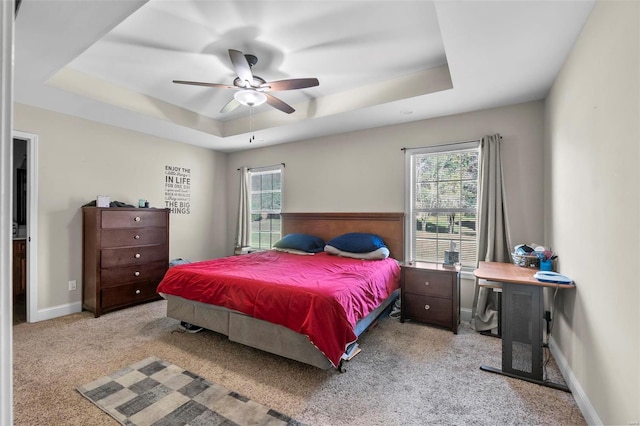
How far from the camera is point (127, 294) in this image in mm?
3816

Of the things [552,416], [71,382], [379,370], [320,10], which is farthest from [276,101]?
[552,416]

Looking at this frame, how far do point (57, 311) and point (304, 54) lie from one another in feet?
13.4

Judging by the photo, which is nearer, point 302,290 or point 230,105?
point 302,290

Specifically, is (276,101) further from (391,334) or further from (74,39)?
(391,334)

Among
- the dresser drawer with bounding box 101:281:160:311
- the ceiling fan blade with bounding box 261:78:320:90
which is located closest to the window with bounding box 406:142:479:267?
the ceiling fan blade with bounding box 261:78:320:90

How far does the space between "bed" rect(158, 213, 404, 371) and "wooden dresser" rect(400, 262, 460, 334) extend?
0.19 metres

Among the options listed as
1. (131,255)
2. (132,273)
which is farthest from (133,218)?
(132,273)

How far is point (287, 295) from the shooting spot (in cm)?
230

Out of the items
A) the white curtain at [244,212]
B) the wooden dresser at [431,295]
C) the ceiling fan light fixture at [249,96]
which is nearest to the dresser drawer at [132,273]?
the white curtain at [244,212]

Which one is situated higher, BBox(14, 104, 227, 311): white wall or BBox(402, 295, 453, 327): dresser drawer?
BBox(14, 104, 227, 311): white wall

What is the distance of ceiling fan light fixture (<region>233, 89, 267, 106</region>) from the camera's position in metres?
2.71

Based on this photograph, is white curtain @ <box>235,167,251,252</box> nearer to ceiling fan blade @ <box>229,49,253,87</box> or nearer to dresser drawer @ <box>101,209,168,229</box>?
dresser drawer @ <box>101,209,168,229</box>

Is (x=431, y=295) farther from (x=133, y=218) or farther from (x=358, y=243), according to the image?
(x=133, y=218)

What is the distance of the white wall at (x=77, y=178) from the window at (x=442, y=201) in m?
3.73
